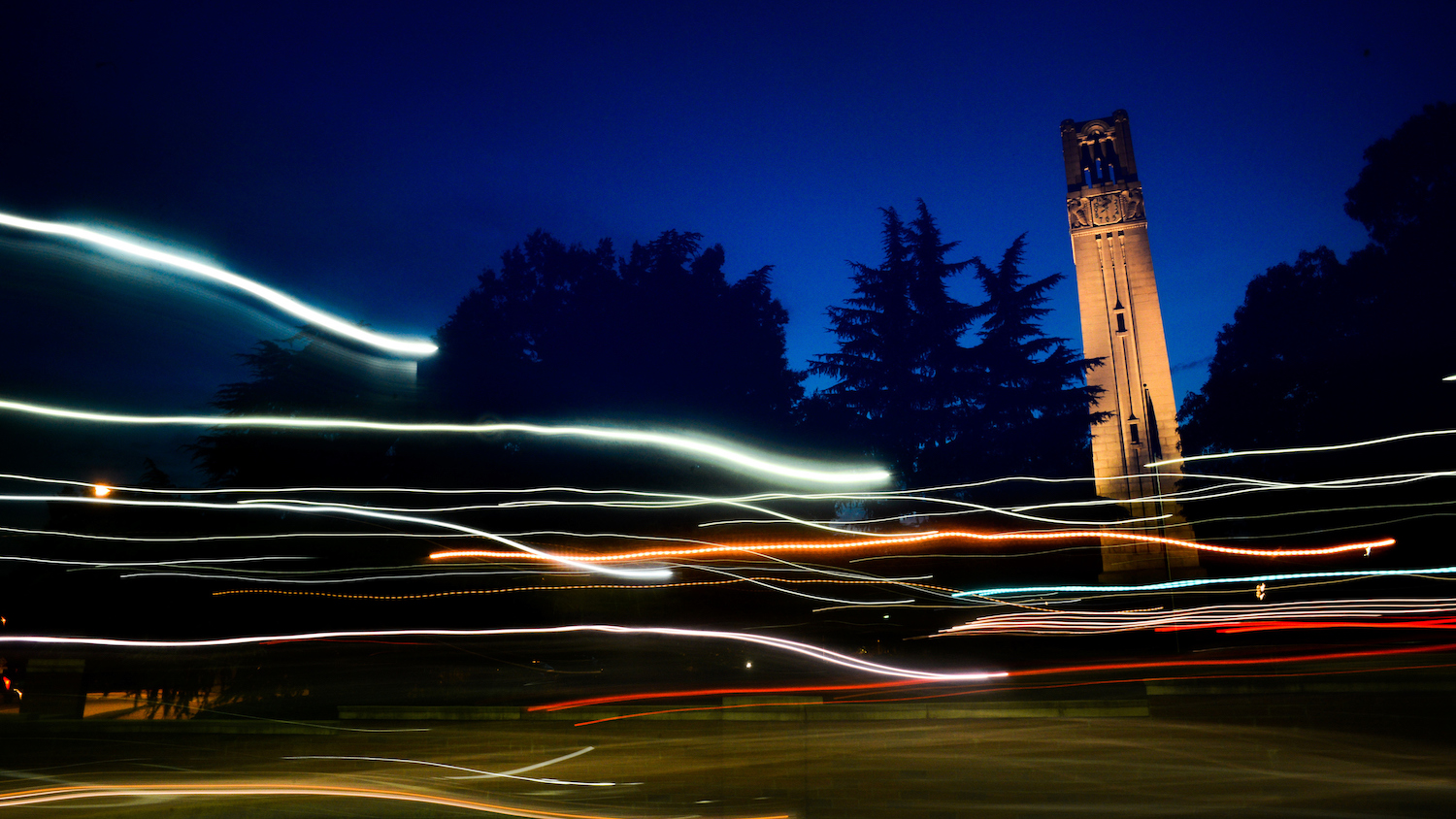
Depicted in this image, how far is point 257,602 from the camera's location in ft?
43.8

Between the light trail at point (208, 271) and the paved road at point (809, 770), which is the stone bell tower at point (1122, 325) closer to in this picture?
the paved road at point (809, 770)

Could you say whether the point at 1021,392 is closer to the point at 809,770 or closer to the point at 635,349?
the point at 635,349

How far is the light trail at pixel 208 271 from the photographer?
25.5ft

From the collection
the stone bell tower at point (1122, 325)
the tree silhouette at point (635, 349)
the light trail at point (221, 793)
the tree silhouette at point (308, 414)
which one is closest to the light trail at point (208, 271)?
the light trail at point (221, 793)

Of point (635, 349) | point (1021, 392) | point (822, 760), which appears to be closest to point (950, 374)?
point (1021, 392)

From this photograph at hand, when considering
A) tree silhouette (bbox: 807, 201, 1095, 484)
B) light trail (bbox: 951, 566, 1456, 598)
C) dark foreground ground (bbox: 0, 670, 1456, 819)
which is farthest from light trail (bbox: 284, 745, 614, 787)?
tree silhouette (bbox: 807, 201, 1095, 484)

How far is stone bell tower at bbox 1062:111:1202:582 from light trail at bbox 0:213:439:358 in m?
31.1

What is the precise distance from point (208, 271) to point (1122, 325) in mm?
37453

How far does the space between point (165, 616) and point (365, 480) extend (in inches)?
203

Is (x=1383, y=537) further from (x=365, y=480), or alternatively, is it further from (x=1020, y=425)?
(x=365, y=480)

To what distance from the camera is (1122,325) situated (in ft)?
126

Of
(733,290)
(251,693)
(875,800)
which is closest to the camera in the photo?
(875,800)

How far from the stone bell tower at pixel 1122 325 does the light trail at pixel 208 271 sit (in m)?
31.1

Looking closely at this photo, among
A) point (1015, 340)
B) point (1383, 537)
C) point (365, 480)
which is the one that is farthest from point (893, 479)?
point (365, 480)
